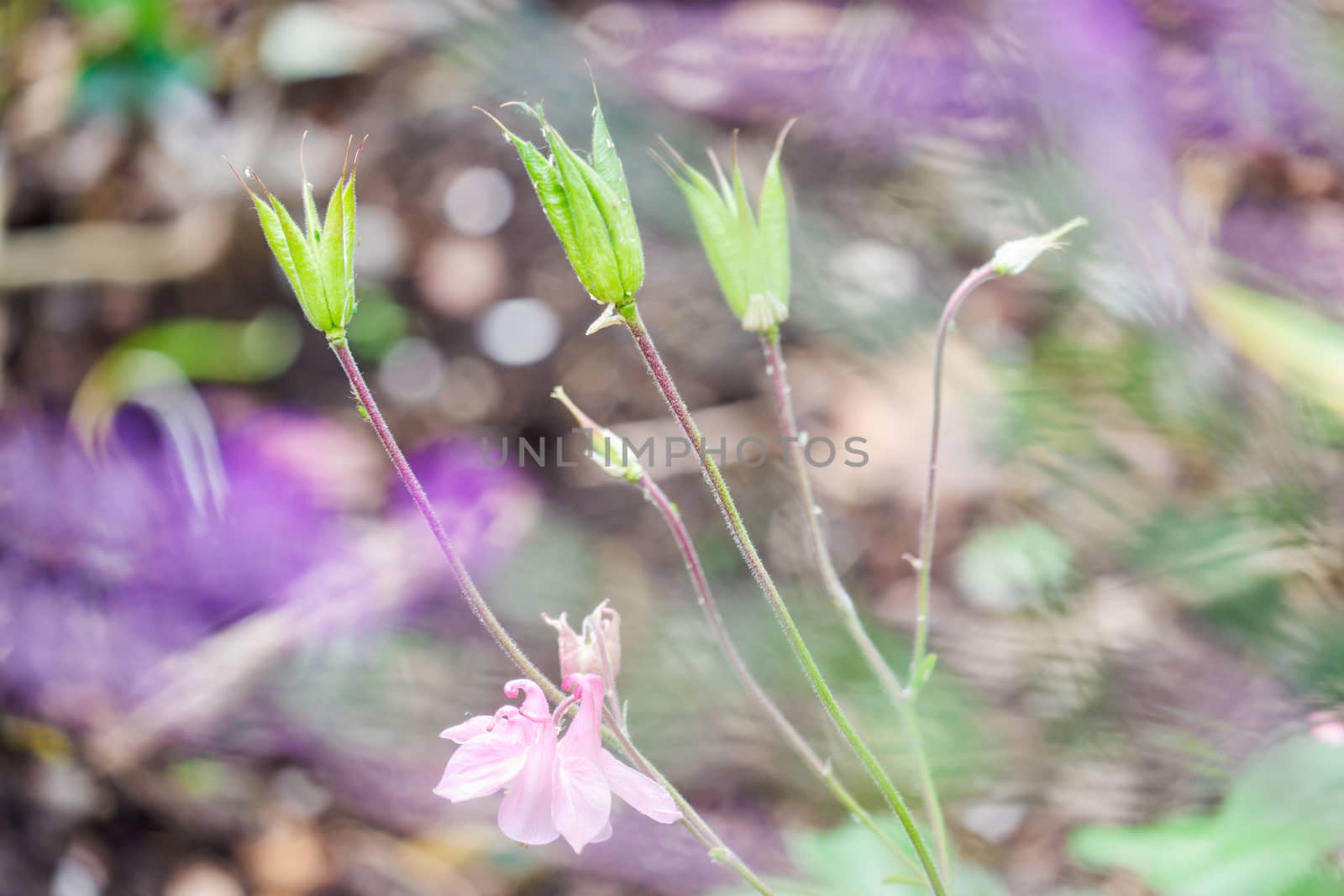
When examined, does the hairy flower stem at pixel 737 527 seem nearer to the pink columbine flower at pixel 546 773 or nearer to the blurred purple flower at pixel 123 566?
the pink columbine flower at pixel 546 773

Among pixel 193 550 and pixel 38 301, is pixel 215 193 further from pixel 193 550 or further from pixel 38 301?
pixel 193 550

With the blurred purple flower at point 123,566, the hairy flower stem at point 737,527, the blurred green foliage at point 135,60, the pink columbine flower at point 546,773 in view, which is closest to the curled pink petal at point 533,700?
the pink columbine flower at point 546,773

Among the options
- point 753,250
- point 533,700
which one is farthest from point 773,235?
point 533,700

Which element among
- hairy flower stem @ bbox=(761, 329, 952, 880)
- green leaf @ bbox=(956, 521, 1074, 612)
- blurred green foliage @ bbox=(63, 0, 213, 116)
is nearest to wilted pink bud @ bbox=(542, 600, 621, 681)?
hairy flower stem @ bbox=(761, 329, 952, 880)

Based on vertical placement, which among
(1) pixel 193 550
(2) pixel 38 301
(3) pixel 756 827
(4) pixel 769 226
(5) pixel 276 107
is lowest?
(3) pixel 756 827

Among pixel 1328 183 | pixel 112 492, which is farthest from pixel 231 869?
pixel 1328 183

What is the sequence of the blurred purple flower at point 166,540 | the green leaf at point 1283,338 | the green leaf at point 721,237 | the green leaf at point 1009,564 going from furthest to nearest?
the blurred purple flower at point 166,540
the green leaf at point 1009,564
the green leaf at point 1283,338
the green leaf at point 721,237
